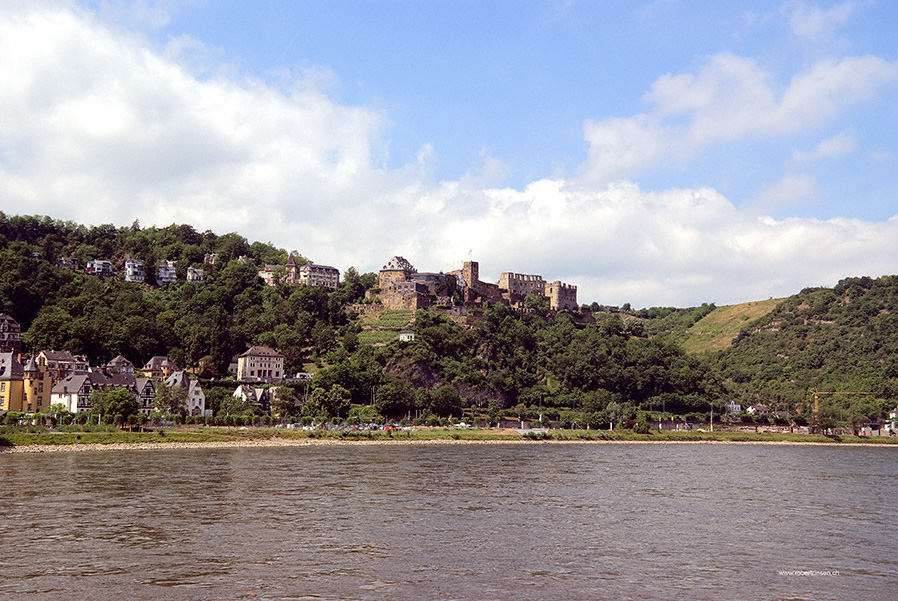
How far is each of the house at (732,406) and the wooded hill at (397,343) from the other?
306 centimetres

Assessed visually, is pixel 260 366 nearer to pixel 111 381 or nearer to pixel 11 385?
pixel 111 381

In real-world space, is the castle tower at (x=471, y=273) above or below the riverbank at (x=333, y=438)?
above

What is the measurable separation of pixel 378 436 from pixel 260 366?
36.5m

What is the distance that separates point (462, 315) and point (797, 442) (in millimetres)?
64470

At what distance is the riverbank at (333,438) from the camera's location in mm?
74062

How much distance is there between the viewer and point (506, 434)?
10938 centimetres

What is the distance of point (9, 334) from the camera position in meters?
124

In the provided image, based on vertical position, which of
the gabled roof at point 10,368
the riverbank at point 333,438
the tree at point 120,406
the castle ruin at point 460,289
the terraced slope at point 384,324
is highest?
the castle ruin at point 460,289

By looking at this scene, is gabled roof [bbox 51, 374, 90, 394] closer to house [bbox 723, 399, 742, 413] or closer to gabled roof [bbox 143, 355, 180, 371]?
gabled roof [bbox 143, 355, 180, 371]

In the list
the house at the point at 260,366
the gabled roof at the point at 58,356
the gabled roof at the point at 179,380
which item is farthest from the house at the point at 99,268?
the gabled roof at the point at 179,380

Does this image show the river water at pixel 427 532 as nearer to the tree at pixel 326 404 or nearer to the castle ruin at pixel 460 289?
the tree at pixel 326 404

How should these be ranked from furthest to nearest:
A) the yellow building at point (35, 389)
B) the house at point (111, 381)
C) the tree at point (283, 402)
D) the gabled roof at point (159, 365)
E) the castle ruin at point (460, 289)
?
1. the castle ruin at point (460, 289)
2. the gabled roof at point (159, 365)
3. the tree at point (283, 402)
4. the house at point (111, 381)
5. the yellow building at point (35, 389)

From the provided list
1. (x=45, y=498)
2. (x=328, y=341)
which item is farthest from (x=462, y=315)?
(x=45, y=498)

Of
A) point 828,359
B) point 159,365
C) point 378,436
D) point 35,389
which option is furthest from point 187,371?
point 828,359
